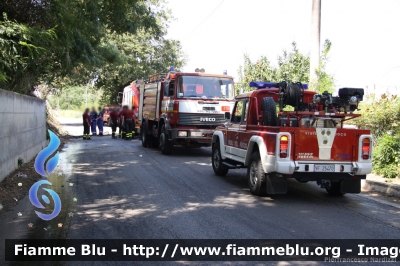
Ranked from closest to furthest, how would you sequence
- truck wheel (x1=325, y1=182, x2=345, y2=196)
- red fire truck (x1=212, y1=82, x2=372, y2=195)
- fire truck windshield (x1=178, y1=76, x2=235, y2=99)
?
red fire truck (x1=212, y1=82, x2=372, y2=195) → truck wheel (x1=325, y1=182, x2=345, y2=196) → fire truck windshield (x1=178, y1=76, x2=235, y2=99)

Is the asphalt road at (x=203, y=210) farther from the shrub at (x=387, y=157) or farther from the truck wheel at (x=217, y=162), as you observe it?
the shrub at (x=387, y=157)

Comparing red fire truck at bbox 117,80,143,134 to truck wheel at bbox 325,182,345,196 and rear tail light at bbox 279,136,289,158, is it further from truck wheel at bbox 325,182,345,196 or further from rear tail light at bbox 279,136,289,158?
rear tail light at bbox 279,136,289,158

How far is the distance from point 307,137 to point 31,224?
15.9 ft

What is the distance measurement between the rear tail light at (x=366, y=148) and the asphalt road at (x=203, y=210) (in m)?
0.92

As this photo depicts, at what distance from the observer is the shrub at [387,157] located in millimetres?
10018

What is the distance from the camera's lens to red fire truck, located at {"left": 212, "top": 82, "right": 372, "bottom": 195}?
25.1 ft

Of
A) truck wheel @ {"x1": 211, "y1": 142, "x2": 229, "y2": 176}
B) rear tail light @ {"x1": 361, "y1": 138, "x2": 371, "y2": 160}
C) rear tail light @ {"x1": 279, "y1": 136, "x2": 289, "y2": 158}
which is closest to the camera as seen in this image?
rear tail light @ {"x1": 279, "y1": 136, "x2": 289, "y2": 158}

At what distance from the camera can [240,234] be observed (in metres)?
5.87

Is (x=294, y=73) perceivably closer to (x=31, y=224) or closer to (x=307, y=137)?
(x=307, y=137)

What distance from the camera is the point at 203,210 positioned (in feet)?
23.8

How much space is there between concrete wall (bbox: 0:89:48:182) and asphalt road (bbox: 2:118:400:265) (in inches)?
52.3

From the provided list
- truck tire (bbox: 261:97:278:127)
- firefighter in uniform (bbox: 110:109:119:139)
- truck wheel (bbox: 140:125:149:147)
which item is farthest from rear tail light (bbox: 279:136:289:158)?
firefighter in uniform (bbox: 110:109:119:139)

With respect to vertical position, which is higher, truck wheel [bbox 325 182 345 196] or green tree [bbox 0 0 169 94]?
green tree [bbox 0 0 169 94]

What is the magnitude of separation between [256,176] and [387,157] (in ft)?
13.0
